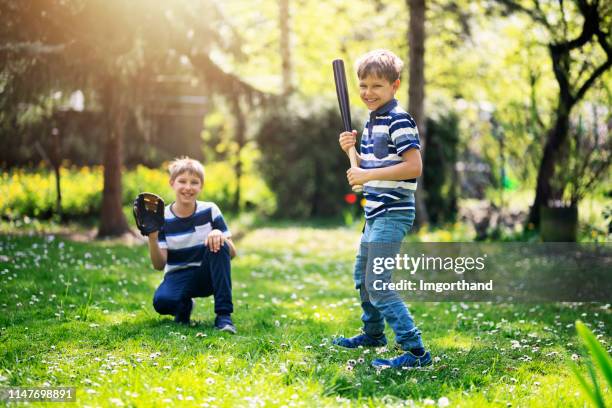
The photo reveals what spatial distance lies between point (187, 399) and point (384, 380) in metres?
1.02

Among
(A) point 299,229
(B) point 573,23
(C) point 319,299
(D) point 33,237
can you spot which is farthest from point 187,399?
(A) point 299,229

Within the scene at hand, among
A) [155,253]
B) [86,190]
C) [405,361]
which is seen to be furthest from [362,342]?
[86,190]

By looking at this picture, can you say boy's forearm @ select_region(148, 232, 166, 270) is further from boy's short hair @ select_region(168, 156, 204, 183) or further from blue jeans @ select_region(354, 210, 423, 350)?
blue jeans @ select_region(354, 210, 423, 350)

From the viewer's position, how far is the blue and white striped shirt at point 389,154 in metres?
3.43

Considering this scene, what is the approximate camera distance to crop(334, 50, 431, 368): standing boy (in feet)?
11.2

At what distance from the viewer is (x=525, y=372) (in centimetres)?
354

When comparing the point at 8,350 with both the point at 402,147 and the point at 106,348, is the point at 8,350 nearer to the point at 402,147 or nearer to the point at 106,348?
the point at 106,348

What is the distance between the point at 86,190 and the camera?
10.3 meters

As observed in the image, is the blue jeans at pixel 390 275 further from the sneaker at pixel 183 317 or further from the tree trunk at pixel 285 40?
the tree trunk at pixel 285 40

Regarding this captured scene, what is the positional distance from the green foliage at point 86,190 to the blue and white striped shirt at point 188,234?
530 cm

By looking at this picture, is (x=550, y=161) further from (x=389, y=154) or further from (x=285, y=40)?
(x=285, y=40)

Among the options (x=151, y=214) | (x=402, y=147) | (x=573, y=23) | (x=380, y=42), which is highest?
(x=380, y=42)

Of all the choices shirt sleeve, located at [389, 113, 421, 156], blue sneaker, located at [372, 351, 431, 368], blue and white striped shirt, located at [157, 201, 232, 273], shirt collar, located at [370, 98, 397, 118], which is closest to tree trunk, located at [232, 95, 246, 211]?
blue and white striped shirt, located at [157, 201, 232, 273]

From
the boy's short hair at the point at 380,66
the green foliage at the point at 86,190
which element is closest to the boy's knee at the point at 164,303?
the boy's short hair at the point at 380,66
